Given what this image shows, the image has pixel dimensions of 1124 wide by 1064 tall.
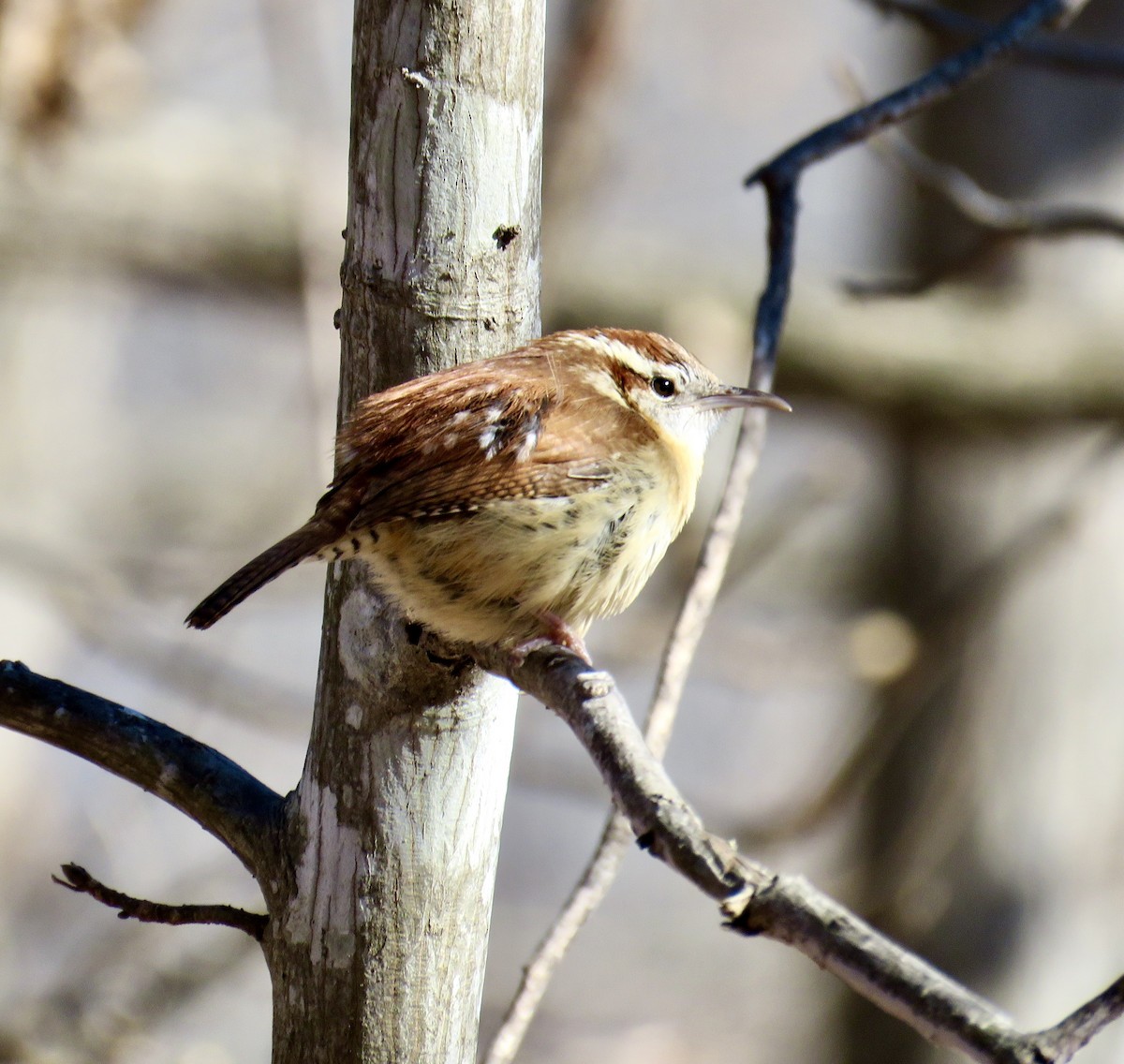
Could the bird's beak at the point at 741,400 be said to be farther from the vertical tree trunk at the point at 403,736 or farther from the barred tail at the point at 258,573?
the barred tail at the point at 258,573

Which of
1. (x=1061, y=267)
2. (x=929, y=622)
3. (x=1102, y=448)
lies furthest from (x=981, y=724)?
(x=1061, y=267)

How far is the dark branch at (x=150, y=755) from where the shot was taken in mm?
2100

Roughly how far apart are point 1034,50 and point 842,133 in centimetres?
127

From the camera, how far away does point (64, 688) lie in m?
2.13

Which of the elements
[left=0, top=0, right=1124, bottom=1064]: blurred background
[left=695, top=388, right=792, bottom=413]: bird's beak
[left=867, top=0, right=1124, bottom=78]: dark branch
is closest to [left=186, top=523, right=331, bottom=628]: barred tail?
[left=695, top=388, right=792, bottom=413]: bird's beak

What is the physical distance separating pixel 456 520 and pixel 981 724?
4.83 metres

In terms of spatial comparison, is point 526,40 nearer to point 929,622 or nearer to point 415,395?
point 415,395

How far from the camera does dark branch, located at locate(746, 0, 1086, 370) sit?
2.68 meters

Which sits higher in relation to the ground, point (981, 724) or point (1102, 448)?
point (1102, 448)

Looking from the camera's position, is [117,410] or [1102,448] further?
[117,410]

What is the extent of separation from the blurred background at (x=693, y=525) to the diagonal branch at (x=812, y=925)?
11.4ft

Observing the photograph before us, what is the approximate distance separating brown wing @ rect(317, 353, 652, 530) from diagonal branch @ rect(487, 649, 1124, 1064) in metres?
0.67

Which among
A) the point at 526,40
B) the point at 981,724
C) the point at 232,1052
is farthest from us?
the point at 232,1052

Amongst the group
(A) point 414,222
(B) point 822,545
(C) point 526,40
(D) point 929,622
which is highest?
(B) point 822,545
